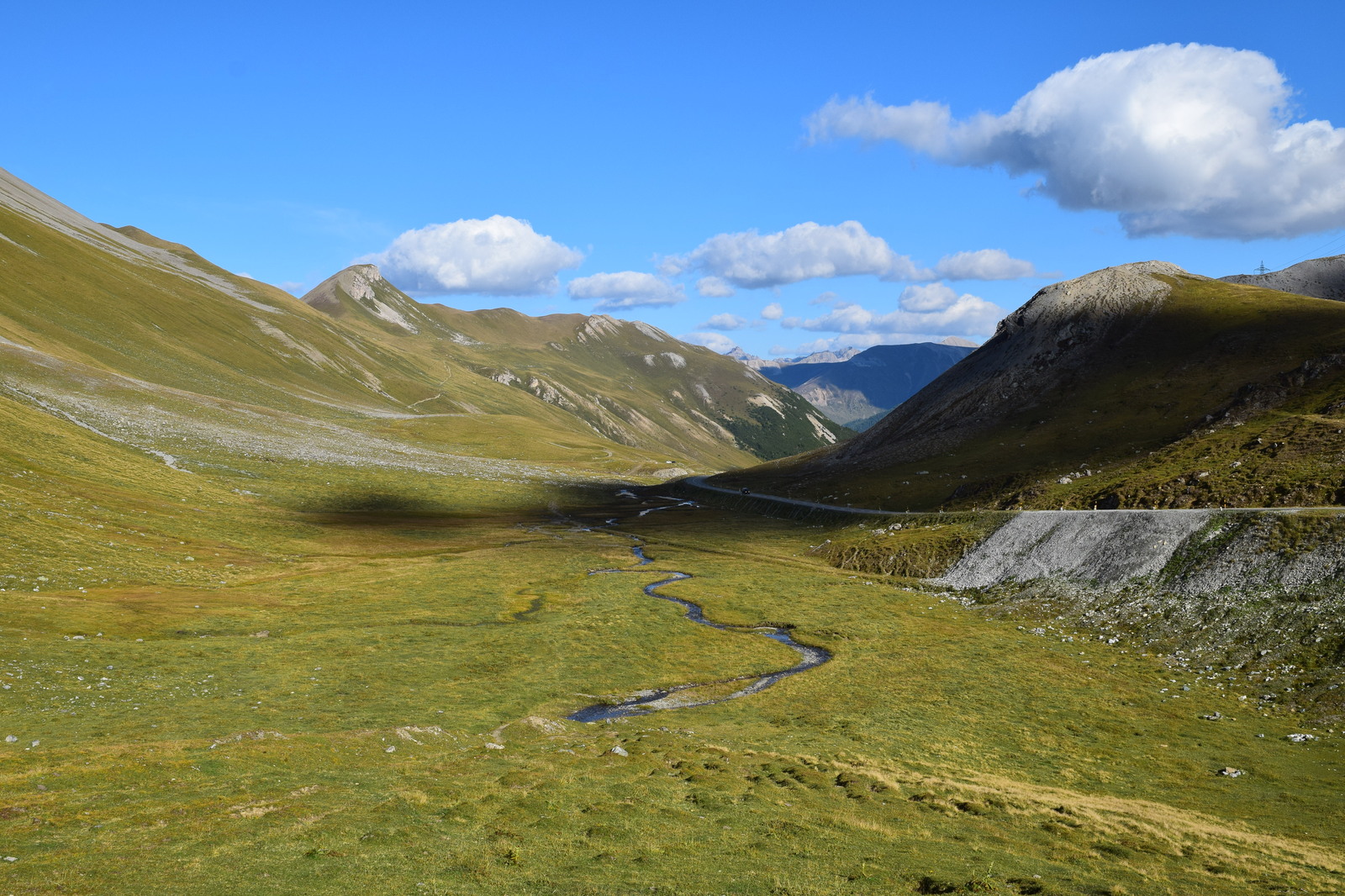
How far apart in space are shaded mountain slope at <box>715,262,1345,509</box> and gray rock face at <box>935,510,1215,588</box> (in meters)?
13.8

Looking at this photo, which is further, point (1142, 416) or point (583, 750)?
point (1142, 416)

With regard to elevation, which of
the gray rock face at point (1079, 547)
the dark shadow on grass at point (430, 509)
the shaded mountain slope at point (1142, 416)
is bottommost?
the dark shadow on grass at point (430, 509)

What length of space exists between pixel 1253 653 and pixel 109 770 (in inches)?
2653

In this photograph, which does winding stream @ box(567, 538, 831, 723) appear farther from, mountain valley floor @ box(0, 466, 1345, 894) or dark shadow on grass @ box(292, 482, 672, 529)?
dark shadow on grass @ box(292, 482, 672, 529)

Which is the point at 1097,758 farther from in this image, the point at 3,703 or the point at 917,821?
the point at 3,703

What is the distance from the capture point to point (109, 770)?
108ft

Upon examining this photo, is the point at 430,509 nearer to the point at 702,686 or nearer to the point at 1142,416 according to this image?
the point at 702,686

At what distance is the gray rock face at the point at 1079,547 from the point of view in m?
74.1

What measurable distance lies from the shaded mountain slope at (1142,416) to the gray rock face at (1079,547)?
13804mm

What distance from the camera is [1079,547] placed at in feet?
272

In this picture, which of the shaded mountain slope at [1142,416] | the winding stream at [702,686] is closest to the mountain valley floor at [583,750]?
the winding stream at [702,686]

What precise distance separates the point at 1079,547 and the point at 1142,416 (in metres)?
76.2

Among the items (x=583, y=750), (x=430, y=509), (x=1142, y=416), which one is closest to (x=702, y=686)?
(x=583, y=750)

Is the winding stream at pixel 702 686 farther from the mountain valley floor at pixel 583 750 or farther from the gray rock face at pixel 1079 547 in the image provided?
the gray rock face at pixel 1079 547
